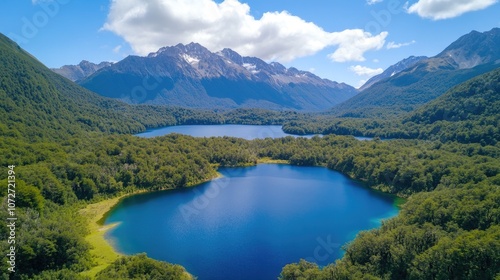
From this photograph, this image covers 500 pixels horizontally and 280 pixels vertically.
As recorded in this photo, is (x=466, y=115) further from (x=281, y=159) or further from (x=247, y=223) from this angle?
(x=247, y=223)

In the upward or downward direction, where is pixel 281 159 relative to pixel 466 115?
downward

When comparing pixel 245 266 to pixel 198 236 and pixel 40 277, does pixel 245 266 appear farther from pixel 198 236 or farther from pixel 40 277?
pixel 40 277

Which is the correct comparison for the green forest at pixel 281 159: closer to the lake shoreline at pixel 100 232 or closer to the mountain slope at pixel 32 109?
the mountain slope at pixel 32 109

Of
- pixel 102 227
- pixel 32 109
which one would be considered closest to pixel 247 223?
pixel 102 227

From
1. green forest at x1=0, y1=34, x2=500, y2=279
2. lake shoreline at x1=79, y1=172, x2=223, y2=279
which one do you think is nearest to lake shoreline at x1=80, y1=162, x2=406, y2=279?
lake shoreline at x1=79, y1=172, x2=223, y2=279

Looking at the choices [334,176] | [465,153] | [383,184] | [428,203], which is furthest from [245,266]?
[465,153]
